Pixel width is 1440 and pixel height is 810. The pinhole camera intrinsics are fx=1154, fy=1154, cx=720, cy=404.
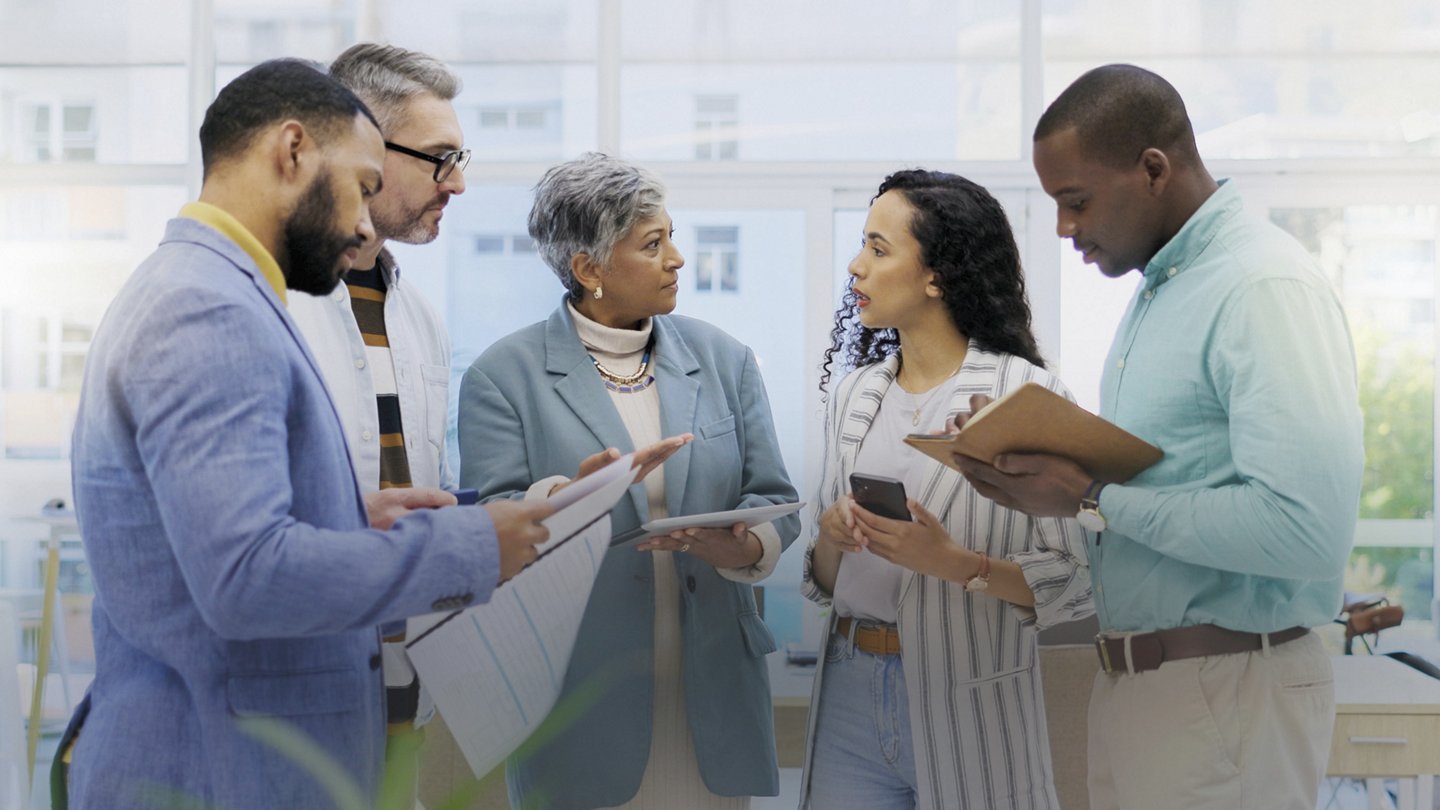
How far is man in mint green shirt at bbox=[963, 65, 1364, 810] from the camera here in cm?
153

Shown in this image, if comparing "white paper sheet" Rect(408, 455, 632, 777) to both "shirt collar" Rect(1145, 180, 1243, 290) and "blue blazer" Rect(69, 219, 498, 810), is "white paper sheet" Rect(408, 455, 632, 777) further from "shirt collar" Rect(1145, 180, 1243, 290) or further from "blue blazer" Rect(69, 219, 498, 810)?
"shirt collar" Rect(1145, 180, 1243, 290)

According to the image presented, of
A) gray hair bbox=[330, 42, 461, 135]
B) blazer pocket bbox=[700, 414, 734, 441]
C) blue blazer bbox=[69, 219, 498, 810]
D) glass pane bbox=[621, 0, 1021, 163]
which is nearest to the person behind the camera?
blue blazer bbox=[69, 219, 498, 810]

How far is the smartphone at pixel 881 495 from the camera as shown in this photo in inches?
72.6

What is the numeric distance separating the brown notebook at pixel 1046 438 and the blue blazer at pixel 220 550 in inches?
26.6

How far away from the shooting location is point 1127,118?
1.71 meters

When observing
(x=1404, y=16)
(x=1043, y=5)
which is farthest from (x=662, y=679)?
(x=1404, y=16)

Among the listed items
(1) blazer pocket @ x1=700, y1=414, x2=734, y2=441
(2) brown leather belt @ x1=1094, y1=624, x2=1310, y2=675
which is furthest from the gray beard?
(2) brown leather belt @ x1=1094, y1=624, x2=1310, y2=675

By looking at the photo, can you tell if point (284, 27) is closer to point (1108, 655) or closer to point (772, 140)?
point (772, 140)

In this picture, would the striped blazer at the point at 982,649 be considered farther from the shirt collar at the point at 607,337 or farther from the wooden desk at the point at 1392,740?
the wooden desk at the point at 1392,740

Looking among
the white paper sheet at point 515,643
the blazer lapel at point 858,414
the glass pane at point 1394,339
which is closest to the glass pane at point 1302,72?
the glass pane at point 1394,339

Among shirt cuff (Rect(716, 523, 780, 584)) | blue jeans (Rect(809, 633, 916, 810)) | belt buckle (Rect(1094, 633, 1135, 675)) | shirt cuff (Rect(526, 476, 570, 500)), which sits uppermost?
shirt cuff (Rect(526, 476, 570, 500))

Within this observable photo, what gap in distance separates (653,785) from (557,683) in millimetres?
517

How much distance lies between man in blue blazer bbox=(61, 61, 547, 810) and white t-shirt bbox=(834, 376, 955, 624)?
91cm

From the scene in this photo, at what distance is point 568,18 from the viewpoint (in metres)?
4.93
